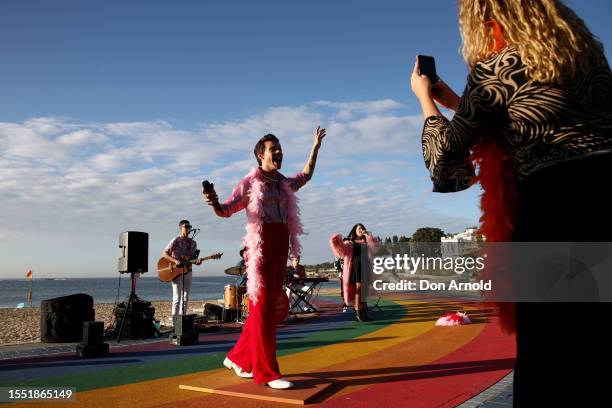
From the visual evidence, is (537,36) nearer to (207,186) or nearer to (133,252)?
(207,186)

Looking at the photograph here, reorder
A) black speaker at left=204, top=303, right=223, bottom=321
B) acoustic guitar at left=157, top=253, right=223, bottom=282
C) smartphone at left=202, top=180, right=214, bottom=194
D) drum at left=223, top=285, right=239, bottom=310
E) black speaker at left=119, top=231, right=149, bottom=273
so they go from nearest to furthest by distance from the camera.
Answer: smartphone at left=202, top=180, right=214, bottom=194, black speaker at left=119, top=231, right=149, bottom=273, acoustic guitar at left=157, top=253, right=223, bottom=282, drum at left=223, top=285, right=239, bottom=310, black speaker at left=204, top=303, right=223, bottom=321

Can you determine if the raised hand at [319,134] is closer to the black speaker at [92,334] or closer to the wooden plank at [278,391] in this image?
the wooden plank at [278,391]

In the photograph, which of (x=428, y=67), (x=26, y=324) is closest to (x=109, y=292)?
(x=26, y=324)

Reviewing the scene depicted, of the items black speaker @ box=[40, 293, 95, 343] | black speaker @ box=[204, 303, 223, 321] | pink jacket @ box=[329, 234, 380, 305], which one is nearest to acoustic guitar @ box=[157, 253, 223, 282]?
black speaker @ box=[40, 293, 95, 343]

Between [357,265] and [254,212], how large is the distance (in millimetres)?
6825

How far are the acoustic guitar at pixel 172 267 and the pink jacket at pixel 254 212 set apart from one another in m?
5.28

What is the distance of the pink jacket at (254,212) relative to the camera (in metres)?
4.29

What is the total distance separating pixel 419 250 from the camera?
16266mm

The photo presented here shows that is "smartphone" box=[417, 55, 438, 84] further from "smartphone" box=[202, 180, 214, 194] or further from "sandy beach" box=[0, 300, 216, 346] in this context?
"sandy beach" box=[0, 300, 216, 346]

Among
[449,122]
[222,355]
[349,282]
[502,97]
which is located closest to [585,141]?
[502,97]

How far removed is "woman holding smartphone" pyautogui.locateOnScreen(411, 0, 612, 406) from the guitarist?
8559 millimetres

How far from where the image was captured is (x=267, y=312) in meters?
4.31

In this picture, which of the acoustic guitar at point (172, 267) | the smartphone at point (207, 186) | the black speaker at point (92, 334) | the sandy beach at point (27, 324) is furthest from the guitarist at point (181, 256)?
the smartphone at point (207, 186)

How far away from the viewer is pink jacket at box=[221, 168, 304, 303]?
14.1 feet
